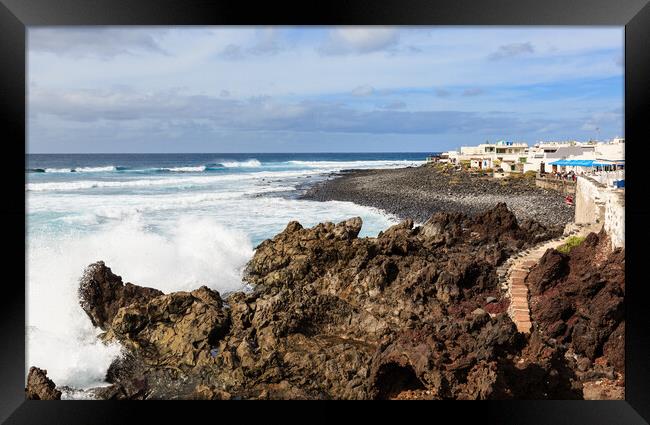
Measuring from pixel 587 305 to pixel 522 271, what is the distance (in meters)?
0.72

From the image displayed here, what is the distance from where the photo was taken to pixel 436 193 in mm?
6035

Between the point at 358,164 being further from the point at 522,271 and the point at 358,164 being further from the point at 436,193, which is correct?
the point at 522,271

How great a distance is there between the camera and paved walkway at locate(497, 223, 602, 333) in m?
4.85

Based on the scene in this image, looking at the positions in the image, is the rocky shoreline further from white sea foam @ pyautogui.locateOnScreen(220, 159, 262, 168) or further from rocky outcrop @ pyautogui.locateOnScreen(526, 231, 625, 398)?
white sea foam @ pyautogui.locateOnScreen(220, 159, 262, 168)

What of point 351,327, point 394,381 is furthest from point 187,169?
point 394,381

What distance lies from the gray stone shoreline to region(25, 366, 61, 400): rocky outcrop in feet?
9.73

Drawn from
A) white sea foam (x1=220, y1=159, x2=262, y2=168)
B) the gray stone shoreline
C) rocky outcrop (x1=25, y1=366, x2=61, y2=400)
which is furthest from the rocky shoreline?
white sea foam (x1=220, y1=159, x2=262, y2=168)

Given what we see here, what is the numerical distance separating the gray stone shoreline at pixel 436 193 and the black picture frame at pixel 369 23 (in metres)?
1.80

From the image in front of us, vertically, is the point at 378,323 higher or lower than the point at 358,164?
lower

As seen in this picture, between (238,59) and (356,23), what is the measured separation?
1.92m

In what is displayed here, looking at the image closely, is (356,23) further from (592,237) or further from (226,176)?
(226,176)

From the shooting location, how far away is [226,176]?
6.47 m

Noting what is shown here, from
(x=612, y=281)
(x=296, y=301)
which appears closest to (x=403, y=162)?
(x=296, y=301)

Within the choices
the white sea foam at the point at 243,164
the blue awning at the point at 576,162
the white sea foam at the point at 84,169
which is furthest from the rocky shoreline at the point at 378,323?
the white sea foam at the point at 243,164
